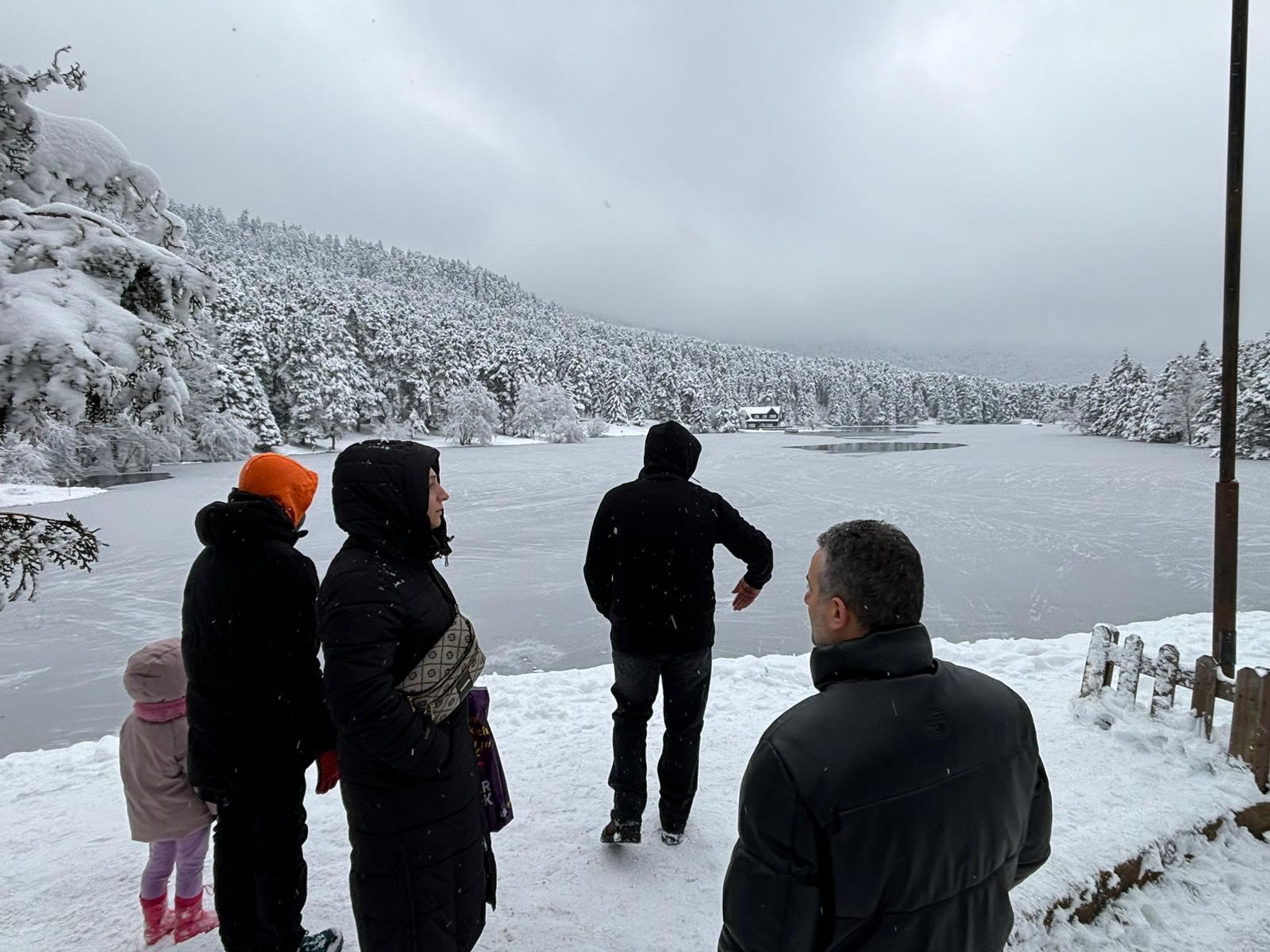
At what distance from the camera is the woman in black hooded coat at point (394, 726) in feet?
6.35

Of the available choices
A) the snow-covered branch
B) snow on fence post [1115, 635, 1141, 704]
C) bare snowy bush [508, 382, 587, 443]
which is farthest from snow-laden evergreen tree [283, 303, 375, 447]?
snow on fence post [1115, 635, 1141, 704]

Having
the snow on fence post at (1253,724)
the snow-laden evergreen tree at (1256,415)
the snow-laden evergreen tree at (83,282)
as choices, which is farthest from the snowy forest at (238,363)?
the snow-laden evergreen tree at (1256,415)

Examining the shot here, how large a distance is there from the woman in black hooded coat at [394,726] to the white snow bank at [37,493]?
23.0 m

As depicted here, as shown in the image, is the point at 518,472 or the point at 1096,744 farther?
the point at 518,472

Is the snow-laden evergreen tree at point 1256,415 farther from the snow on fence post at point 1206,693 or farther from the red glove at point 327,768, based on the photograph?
the red glove at point 327,768

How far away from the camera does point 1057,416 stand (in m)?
111

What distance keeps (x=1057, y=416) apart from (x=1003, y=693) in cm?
12905

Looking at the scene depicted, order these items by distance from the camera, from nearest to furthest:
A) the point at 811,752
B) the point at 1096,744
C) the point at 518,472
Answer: the point at 811,752 → the point at 1096,744 → the point at 518,472

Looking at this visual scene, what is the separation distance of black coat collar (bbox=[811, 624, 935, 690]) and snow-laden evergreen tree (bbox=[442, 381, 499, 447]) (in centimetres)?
5527

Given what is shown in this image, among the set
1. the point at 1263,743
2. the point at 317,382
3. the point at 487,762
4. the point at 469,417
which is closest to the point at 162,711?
the point at 487,762

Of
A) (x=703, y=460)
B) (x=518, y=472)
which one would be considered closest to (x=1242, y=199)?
(x=518, y=472)

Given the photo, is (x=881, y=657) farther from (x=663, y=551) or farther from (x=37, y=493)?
(x=37, y=493)

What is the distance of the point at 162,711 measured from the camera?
270cm

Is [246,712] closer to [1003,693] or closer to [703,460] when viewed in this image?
[1003,693]
